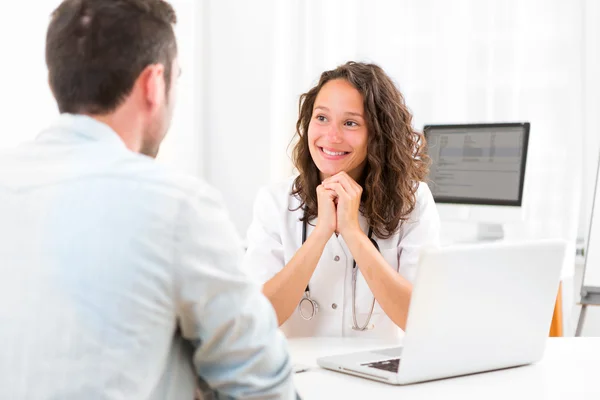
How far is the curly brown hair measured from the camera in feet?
7.38

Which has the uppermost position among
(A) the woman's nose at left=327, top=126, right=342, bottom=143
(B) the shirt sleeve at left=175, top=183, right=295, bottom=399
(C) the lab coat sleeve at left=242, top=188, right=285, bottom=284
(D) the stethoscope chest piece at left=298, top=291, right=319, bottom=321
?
(A) the woman's nose at left=327, top=126, right=342, bottom=143

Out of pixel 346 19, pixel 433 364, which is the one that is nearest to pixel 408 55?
pixel 346 19

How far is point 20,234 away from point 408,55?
10.6 ft

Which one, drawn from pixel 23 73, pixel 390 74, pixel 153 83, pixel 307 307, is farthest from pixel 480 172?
pixel 153 83

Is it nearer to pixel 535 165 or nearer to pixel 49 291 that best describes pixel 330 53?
pixel 535 165

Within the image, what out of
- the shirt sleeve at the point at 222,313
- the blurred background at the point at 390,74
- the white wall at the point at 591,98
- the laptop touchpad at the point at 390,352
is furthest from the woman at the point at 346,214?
the white wall at the point at 591,98

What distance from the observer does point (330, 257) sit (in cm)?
223

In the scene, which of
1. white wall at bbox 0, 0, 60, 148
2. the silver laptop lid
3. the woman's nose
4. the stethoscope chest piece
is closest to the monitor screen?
the woman's nose

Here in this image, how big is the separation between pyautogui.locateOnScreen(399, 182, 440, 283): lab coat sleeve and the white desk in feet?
1.60

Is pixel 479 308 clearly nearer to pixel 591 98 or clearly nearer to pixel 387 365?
pixel 387 365

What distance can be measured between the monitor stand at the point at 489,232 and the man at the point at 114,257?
2511 millimetres

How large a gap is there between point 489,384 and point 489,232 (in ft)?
6.91

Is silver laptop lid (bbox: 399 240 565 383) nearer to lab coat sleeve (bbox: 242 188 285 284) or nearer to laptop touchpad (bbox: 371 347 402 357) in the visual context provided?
laptop touchpad (bbox: 371 347 402 357)

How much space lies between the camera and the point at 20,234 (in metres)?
1.03
